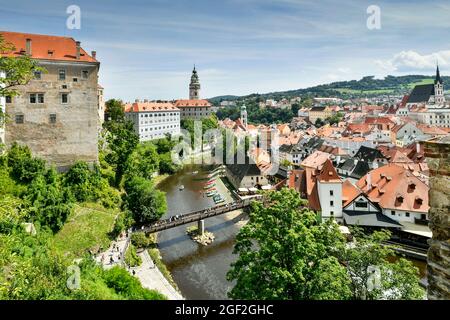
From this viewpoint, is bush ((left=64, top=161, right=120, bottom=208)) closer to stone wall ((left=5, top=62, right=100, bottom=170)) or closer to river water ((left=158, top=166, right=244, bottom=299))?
stone wall ((left=5, top=62, right=100, bottom=170))

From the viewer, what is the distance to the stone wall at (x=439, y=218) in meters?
3.39

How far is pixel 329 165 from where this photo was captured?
79.5 ft

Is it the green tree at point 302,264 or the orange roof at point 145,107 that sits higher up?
the orange roof at point 145,107

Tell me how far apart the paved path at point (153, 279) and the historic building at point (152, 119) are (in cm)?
4270

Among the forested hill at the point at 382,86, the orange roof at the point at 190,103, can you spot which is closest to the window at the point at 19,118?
the orange roof at the point at 190,103

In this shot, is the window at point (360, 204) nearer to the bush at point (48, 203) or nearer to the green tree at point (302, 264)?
the green tree at point (302, 264)

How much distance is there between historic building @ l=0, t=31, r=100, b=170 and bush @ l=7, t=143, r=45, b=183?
56.5 inches

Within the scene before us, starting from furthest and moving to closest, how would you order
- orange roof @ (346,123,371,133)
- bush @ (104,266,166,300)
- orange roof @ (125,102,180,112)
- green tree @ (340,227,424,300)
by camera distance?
orange roof @ (125,102,180,112) < orange roof @ (346,123,371,133) < bush @ (104,266,166,300) < green tree @ (340,227,424,300)

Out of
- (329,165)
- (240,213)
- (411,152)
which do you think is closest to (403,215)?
(329,165)

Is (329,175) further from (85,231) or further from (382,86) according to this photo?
(382,86)

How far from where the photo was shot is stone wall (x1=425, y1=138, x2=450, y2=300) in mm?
3389

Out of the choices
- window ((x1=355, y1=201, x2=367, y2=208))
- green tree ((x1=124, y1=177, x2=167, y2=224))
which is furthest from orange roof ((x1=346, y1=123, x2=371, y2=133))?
green tree ((x1=124, y1=177, x2=167, y2=224))

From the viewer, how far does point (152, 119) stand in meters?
64.2
